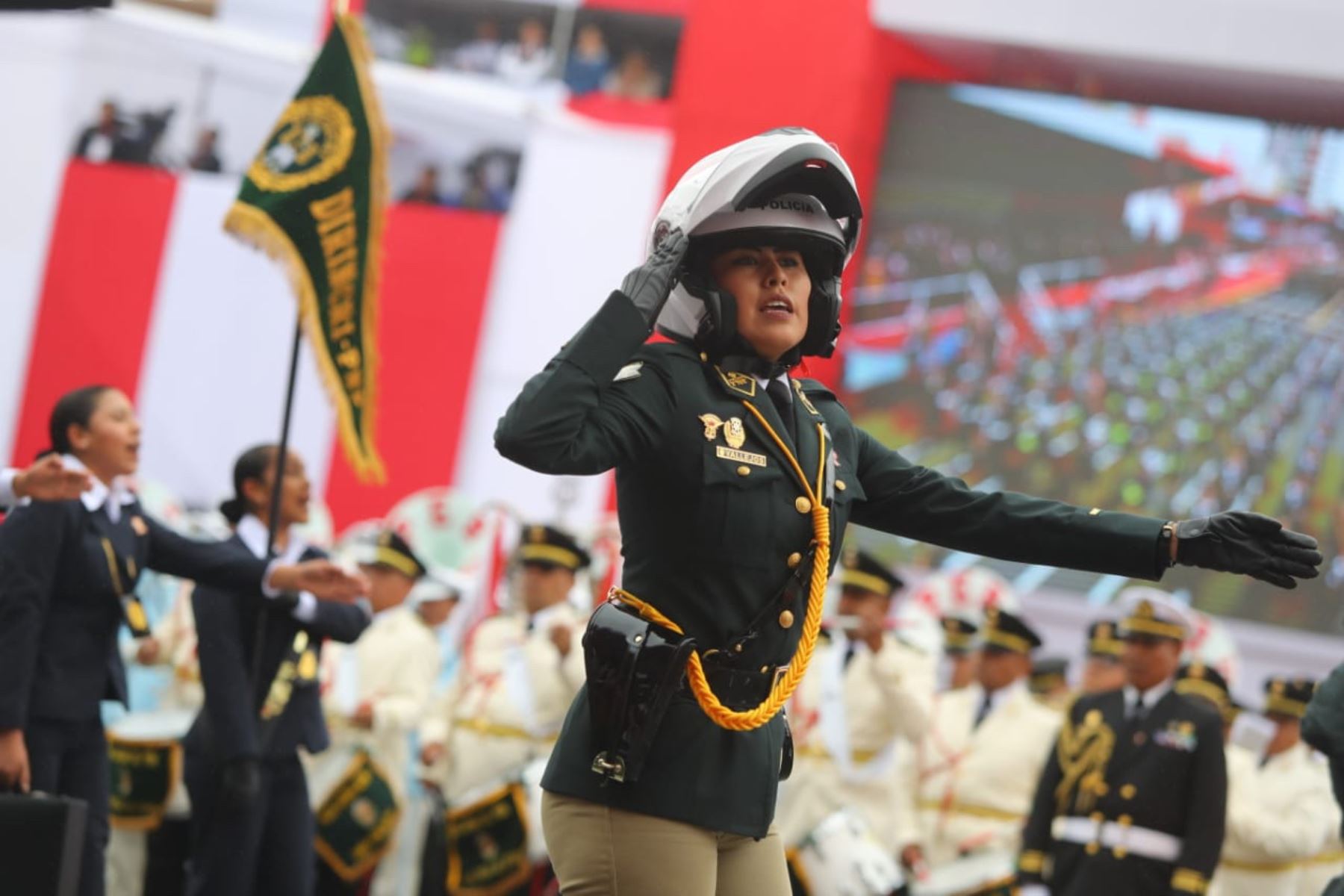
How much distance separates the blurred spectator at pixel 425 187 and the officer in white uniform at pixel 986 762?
5.49m

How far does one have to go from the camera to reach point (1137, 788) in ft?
21.2

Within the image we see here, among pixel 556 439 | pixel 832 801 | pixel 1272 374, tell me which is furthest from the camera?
pixel 1272 374

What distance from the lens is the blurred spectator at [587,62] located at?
508 inches

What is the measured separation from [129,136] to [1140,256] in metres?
6.33

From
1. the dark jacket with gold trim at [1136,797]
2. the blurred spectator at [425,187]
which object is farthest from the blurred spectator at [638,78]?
the dark jacket with gold trim at [1136,797]

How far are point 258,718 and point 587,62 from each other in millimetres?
7702

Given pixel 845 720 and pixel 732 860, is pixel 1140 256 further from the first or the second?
pixel 732 860

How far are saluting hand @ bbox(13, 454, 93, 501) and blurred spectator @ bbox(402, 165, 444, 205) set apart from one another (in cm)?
844

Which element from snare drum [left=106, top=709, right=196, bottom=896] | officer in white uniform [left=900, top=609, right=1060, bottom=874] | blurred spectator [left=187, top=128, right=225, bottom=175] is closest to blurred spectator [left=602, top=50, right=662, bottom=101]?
blurred spectator [left=187, top=128, right=225, bottom=175]

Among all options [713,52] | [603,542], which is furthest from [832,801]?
[713,52]

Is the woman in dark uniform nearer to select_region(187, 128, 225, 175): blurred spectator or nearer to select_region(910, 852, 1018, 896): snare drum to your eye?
select_region(910, 852, 1018, 896): snare drum

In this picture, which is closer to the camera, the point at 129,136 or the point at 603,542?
the point at 603,542

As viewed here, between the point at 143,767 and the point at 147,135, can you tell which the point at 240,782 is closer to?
the point at 143,767

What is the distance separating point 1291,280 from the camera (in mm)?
12062
